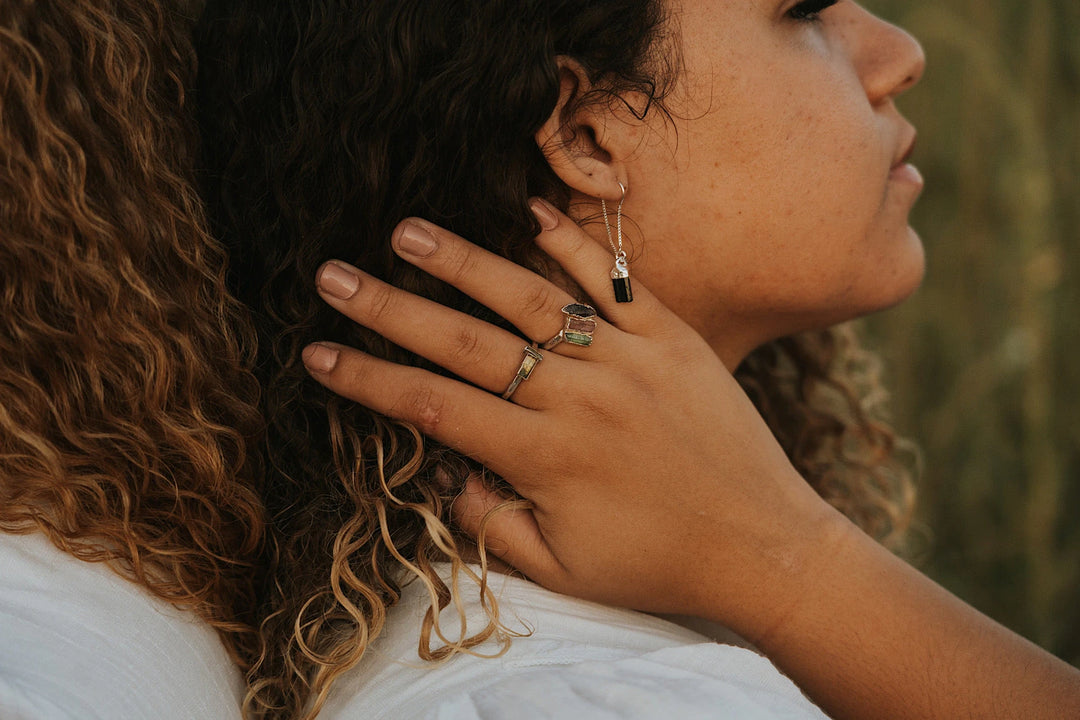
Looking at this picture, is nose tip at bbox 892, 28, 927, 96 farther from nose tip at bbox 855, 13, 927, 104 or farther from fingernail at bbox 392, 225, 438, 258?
fingernail at bbox 392, 225, 438, 258

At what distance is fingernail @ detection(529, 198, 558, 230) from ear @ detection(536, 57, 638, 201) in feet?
0.15

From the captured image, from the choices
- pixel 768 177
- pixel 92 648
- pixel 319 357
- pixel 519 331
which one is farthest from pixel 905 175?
pixel 92 648

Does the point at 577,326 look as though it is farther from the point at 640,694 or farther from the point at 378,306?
the point at 640,694

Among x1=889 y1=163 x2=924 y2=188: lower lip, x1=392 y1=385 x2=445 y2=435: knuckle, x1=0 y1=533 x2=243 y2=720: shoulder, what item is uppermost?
x1=889 y1=163 x2=924 y2=188: lower lip

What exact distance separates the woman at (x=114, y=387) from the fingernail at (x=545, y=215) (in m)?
0.38

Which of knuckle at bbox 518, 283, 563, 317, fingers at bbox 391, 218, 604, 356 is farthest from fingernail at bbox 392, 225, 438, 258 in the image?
knuckle at bbox 518, 283, 563, 317

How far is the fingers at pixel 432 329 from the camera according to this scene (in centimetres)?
109

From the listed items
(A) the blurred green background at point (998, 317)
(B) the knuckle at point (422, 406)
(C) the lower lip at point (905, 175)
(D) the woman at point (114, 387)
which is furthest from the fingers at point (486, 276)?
(A) the blurred green background at point (998, 317)

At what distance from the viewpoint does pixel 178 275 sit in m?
1.06

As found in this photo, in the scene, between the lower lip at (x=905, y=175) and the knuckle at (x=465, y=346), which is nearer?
the knuckle at (x=465, y=346)

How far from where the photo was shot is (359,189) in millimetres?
1103

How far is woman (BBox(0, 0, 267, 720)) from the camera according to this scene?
912 millimetres

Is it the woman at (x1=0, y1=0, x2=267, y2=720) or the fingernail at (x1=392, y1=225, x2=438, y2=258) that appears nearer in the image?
the woman at (x1=0, y1=0, x2=267, y2=720)

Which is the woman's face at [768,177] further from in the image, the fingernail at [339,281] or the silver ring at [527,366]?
the fingernail at [339,281]
